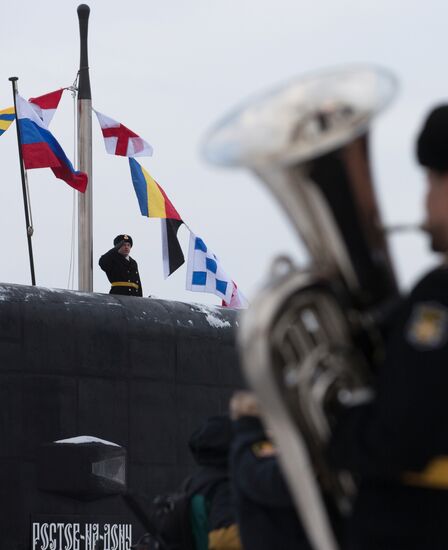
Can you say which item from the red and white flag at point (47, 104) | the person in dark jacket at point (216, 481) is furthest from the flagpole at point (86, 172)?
the person in dark jacket at point (216, 481)

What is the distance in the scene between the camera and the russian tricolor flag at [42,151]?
18.6 metres

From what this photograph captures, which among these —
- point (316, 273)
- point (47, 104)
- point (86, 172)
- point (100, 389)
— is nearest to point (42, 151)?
point (86, 172)

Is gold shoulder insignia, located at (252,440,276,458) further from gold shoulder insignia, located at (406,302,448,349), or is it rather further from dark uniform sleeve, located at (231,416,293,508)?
gold shoulder insignia, located at (406,302,448,349)

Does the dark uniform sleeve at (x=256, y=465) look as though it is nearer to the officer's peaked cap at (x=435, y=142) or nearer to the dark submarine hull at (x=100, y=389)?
the officer's peaked cap at (x=435, y=142)

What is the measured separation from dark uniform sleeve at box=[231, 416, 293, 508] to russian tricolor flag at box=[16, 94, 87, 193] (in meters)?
14.0

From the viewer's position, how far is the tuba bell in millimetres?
3291

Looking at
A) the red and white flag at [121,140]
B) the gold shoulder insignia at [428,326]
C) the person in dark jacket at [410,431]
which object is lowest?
the person in dark jacket at [410,431]

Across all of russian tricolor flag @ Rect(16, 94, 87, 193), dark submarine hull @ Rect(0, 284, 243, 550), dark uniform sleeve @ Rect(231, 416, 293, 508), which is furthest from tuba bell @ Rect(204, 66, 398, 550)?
russian tricolor flag @ Rect(16, 94, 87, 193)

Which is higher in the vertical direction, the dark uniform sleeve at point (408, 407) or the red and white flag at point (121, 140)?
the red and white flag at point (121, 140)

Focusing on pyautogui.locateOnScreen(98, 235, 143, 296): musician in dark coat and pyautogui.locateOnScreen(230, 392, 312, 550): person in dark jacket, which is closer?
pyautogui.locateOnScreen(230, 392, 312, 550): person in dark jacket

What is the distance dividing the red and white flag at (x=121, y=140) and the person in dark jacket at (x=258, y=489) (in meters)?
15.5

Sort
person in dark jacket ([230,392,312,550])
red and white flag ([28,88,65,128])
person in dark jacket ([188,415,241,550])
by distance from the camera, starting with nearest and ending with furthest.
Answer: person in dark jacket ([230,392,312,550]), person in dark jacket ([188,415,241,550]), red and white flag ([28,88,65,128])

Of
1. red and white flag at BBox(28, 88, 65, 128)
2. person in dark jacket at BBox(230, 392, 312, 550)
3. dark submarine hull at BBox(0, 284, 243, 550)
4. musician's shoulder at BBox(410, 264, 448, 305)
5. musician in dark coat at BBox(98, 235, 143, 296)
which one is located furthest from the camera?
red and white flag at BBox(28, 88, 65, 128)

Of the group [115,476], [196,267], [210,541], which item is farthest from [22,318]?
[196,267]
